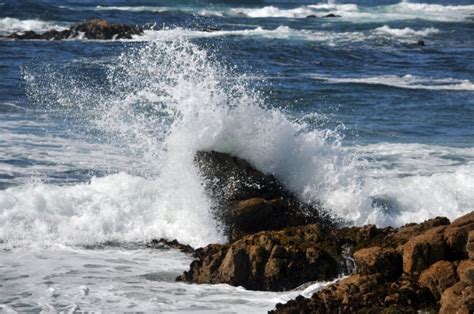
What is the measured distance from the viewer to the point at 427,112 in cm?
2362

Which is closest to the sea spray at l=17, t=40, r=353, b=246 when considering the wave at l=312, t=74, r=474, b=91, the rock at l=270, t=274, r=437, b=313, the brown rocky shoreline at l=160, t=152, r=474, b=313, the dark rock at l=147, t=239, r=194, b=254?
the dark rock at l=147, t=239, r=194, b=254

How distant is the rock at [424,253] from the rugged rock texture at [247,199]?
2.70 metres

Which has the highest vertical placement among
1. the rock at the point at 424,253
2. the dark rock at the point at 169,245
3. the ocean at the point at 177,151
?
the rock at the point at 424,253

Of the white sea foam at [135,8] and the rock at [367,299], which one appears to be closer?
the rock at [367,299]

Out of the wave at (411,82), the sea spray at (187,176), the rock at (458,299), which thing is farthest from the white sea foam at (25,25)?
the rock at (458,299)

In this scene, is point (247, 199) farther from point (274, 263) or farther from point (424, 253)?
point (424, 253)

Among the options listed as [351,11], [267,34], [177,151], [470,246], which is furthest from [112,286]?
[351,11]

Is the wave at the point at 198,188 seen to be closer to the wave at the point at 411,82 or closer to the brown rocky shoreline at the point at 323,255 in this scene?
the brown rocky shoreline at the point at 323,255

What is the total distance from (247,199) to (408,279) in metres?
3.41

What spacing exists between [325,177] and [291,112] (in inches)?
380

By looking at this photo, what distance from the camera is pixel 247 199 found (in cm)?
1190

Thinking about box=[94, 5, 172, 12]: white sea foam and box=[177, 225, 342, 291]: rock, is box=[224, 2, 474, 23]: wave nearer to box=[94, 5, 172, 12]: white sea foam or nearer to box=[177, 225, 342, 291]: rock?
box=[94, 5, 172, 12]: white sea foam

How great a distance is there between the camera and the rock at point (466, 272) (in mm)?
8125

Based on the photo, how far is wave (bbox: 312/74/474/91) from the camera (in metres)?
27.9
